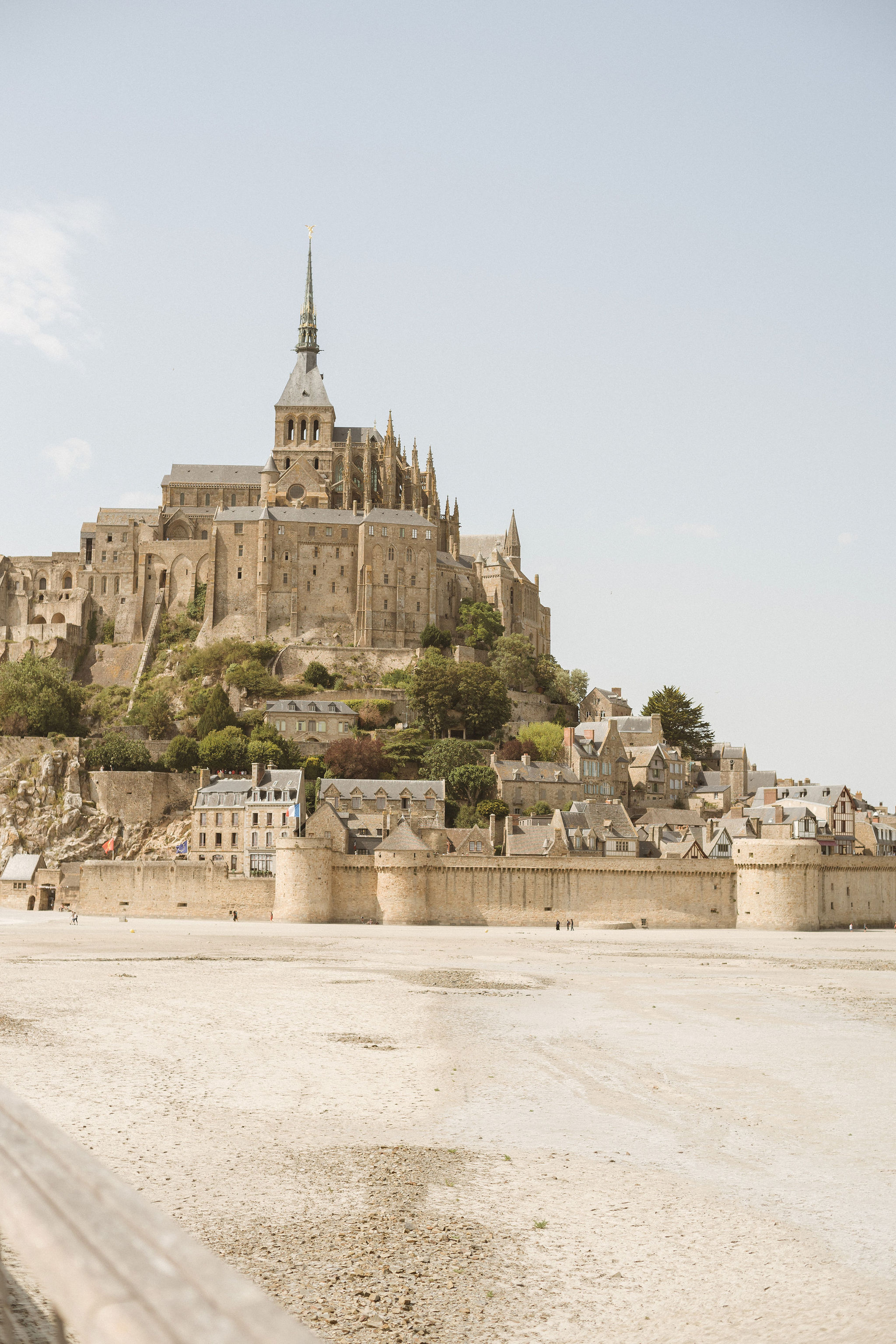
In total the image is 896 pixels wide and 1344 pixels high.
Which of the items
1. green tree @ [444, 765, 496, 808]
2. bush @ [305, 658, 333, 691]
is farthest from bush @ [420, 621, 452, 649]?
green tree @ [444, 765, 496, 808]

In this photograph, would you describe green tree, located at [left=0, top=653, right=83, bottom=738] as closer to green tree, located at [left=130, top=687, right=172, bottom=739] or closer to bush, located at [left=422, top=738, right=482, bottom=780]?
green tree, located at [left=130, top=687, right=172, bottom=739]

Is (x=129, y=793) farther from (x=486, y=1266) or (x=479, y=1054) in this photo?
(x=486, y=1266)

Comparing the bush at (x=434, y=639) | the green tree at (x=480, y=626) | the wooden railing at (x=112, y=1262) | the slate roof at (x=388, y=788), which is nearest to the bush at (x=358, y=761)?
the slate roof at (x=388, y=788)

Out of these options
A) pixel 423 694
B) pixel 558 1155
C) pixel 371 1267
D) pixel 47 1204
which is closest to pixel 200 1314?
pixel 47 1204

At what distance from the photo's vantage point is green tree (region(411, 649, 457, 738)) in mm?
74938

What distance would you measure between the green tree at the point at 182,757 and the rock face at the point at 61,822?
3.18 m

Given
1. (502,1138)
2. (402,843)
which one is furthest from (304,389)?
(502,1138)

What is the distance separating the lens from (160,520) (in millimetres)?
97938

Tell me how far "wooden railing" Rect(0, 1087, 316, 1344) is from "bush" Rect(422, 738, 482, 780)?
2490 inches

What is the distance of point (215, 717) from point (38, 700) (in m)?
10.6

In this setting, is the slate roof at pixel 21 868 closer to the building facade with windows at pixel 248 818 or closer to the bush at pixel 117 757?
the building facade with windows at pixel 248 818

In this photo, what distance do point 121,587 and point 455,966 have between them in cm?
6580

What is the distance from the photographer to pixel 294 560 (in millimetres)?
88750

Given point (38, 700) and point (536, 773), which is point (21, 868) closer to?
point (38, 700)
